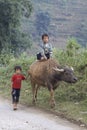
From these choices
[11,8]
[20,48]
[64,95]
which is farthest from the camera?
[20,48]

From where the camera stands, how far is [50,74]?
11.7 m

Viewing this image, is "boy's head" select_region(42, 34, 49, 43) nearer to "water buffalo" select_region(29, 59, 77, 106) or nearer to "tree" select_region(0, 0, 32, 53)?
"water buffalo" select_region(29, 59, 77, 106)

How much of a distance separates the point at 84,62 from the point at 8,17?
19379mm

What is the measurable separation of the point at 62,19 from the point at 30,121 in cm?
6476

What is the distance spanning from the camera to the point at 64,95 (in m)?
12.9

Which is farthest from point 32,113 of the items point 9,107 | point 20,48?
point 20,48

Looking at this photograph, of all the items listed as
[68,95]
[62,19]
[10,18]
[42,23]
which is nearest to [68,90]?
[68,95]

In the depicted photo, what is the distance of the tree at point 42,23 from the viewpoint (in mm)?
64500

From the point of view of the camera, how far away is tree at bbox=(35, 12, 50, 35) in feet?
212

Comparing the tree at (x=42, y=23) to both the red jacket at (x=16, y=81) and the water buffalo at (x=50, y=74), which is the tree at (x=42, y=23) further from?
the red jacket at (x=16, y=81)

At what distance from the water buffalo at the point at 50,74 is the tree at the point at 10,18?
64.9ft

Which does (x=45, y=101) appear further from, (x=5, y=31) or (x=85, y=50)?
(x=5, y=31)

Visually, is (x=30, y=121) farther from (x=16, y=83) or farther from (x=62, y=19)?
(x=62, y=19)

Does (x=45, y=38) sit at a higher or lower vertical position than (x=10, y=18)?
higher
